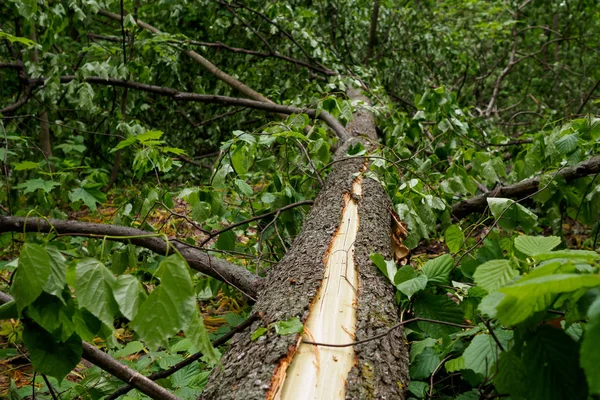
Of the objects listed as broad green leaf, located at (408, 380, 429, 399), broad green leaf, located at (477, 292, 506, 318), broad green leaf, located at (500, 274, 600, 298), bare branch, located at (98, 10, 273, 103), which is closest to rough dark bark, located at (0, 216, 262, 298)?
broad green leaf, located at (408, 380, 429, 399)

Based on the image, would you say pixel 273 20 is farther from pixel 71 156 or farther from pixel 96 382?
pixel 96 382

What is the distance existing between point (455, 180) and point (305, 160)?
74 centimetres

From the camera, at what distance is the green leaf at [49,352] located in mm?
872

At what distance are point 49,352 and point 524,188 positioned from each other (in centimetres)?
204

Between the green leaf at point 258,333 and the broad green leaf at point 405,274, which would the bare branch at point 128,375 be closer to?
the green leaf at point 258,333

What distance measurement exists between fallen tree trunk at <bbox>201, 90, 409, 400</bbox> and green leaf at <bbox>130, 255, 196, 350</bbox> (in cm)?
31

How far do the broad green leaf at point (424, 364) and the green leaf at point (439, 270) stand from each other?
0.72 ft

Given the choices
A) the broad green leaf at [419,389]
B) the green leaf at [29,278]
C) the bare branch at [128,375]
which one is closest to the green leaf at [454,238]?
the broad green leaf at [419,389]

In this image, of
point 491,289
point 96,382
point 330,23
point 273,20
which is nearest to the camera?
point 491,289

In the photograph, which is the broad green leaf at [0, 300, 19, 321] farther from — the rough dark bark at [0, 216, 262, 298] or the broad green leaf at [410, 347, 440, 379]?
the broad green leaf at [410, 347, 440, 379]

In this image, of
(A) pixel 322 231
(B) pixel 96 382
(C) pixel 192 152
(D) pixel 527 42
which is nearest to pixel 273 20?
(C) pixel 192 152

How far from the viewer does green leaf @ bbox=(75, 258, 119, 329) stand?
0.75 m

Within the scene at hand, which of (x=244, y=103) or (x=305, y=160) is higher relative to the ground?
(x=244, y=103)

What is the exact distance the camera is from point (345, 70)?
4.52 m
